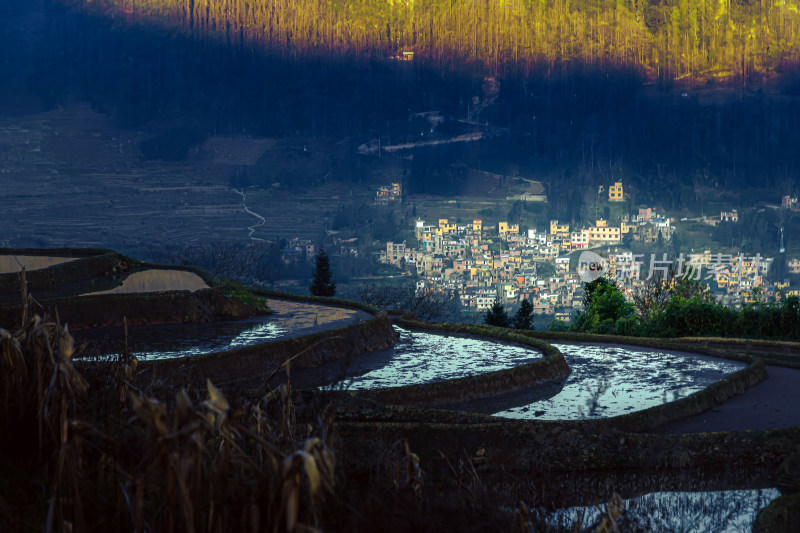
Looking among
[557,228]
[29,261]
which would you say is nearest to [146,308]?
[29,261]

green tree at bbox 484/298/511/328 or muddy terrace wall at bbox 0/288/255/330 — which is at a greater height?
muddy terrace wall at bbox 0/288/255/330

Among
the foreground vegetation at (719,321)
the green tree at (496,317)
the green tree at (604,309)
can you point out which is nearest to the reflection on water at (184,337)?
the foreground vegetation at (719,321)

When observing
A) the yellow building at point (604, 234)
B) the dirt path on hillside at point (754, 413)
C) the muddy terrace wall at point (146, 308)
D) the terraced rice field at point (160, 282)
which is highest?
the yellow building at point (604, 234)

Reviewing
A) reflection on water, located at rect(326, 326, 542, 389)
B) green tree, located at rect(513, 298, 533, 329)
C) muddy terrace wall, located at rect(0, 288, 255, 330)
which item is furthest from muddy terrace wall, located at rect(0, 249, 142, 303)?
green tree, located at rect(513, 298, 533, 329)

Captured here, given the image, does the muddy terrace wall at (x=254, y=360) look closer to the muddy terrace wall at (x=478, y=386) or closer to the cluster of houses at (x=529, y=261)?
the muddy terrace wall at (x=478, y=386)

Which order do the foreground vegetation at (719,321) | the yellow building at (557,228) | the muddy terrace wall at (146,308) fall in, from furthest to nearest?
the yellow building at (557,228), the foreground vegetation at (719,321), the muddy terrace wall at (146,308)

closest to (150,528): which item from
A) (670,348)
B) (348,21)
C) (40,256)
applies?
(670,348)

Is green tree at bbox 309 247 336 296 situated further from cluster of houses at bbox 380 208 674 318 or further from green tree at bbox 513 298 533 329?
cluster of houses at bbox 380 208 674 318
